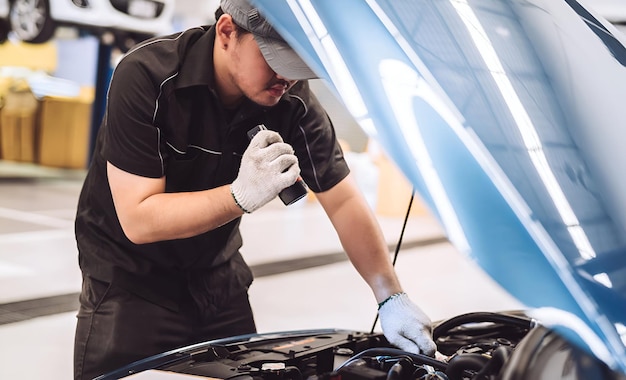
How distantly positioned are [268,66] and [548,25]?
52 cm

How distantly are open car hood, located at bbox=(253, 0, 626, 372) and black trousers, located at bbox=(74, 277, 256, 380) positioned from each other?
0.90m

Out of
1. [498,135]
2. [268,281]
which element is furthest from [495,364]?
[268,281]

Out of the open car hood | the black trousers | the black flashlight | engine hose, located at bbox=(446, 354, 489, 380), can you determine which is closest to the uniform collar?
the black flashlight

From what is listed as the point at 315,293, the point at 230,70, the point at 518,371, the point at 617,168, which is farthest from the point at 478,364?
the point at 315,293

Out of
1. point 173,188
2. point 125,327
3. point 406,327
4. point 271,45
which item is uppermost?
point 271,45

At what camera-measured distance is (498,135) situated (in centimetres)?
83

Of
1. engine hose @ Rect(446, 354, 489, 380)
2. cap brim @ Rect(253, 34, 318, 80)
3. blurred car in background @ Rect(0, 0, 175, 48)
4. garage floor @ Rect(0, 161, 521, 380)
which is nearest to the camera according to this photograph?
engine hose @ Rect(446, 354, 489, 380)

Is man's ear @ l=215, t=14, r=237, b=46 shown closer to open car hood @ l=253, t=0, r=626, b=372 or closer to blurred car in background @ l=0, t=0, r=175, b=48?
open car hood @ l=253, t=0, r=626, b=372

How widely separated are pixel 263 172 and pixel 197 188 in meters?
0.38

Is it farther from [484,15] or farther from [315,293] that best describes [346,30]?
[315,293]

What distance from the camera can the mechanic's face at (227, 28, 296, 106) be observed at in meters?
1.34

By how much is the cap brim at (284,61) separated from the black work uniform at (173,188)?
0.26 m

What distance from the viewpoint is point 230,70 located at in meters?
1.43

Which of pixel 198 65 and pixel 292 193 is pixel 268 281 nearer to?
pixel 198 65
